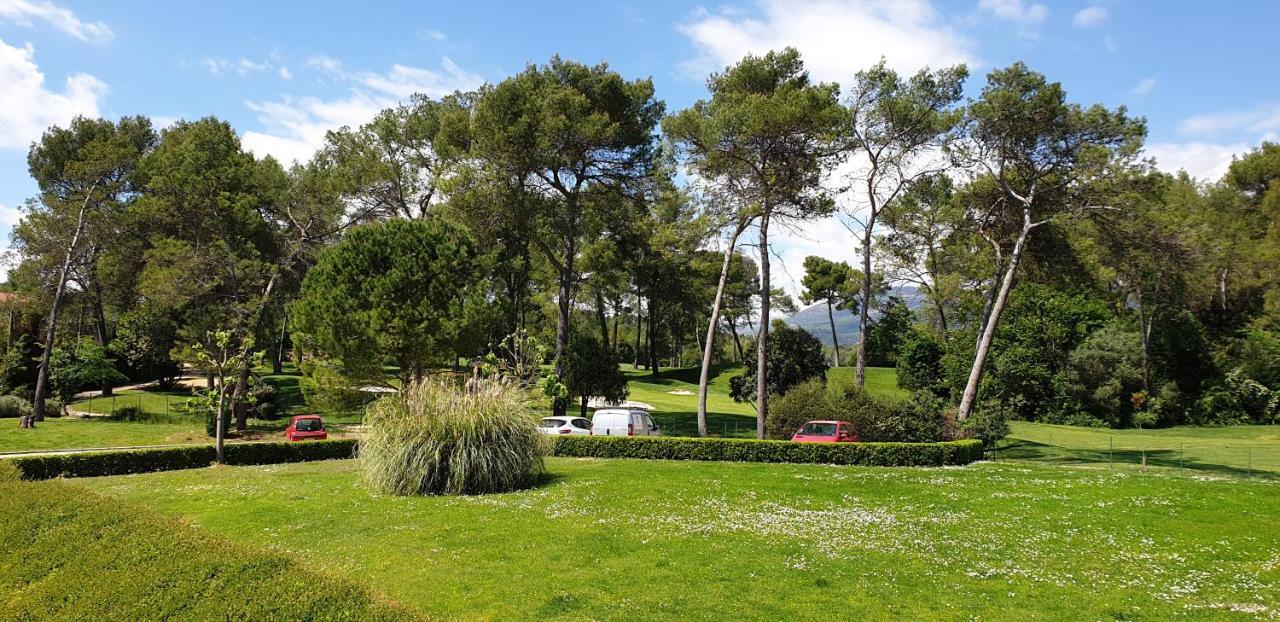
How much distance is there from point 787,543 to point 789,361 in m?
24.4

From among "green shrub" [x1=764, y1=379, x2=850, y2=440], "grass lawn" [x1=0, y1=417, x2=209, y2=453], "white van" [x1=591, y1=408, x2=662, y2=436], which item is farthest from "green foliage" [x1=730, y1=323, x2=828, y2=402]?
"grass lawn" [x1=0, y1=417, x2=209, y2=453]

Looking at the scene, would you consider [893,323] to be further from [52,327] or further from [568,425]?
[52,327]

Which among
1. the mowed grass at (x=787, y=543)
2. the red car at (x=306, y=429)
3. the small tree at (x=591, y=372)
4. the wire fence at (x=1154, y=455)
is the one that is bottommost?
the wire fence at (x=1154, y=455)

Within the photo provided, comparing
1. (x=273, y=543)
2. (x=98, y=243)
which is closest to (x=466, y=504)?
(x=273, y=543)

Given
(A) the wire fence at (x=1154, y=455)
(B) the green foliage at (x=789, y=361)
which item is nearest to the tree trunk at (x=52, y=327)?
(B) the green foliage at (x=789, y=361)

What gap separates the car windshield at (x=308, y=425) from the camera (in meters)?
27.5

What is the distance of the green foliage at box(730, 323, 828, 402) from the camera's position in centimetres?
3412

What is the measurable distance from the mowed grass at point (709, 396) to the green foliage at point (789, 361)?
1.67 meters

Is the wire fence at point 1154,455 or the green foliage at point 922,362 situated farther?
the green foliage at point 922,362

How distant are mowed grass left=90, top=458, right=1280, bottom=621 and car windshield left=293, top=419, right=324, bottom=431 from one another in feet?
34.9

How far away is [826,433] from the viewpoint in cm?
2305

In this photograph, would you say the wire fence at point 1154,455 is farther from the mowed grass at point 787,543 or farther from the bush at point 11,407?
the bush at point 11,407

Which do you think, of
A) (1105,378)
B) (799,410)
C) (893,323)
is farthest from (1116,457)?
(893,323)

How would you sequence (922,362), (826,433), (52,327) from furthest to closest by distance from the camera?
(922,362) → (52,327) → (826,433)
